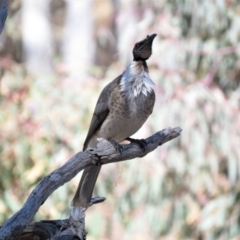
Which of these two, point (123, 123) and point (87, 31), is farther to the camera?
point (87, 31)

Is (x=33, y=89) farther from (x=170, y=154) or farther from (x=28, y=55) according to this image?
(x=28, y=55)

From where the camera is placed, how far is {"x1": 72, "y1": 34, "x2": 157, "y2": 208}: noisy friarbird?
182 inches

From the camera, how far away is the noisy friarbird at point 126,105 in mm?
4613

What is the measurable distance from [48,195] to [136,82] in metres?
1.12

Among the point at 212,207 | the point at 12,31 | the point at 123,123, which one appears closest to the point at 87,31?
the point at 12,31

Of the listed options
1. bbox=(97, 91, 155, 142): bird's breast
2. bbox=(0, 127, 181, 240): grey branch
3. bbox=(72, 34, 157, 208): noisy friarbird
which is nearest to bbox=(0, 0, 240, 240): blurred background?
bbox=(72, 34, 157, 208): noisy friarbird

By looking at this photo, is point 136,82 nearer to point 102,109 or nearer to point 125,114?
point 125,114

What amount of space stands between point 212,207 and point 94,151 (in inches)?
148

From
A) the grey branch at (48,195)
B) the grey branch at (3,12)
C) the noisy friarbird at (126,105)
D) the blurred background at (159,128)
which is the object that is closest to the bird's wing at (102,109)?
the noisy friarbird at (126,105)

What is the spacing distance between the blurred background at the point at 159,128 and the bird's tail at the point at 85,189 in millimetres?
1841

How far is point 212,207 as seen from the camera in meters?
7.50

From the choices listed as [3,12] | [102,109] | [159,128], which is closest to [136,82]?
[102,109]

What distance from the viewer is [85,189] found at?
4820mm

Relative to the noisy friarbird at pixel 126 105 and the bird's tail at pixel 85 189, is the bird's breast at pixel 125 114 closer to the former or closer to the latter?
the noisy friarbird at pixel 126 105
